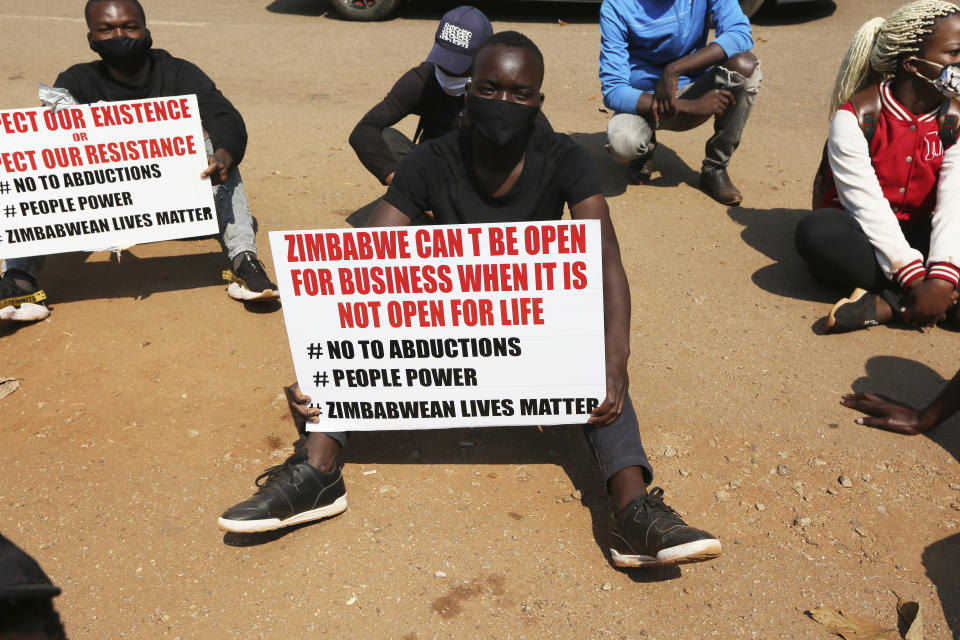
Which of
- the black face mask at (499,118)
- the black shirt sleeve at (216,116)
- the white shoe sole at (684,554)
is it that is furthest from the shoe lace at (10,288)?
the white shoe sole at (684,554)

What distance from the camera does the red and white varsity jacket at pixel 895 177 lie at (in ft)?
13.5

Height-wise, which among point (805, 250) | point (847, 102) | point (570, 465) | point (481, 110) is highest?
point (481, 110)

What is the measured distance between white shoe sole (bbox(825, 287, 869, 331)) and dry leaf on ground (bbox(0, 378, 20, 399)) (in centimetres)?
405

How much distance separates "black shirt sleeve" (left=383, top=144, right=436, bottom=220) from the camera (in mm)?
3283

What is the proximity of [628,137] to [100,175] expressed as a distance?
3344 millimetres

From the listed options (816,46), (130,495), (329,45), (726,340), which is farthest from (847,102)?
(329,45)

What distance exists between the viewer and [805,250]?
447cm

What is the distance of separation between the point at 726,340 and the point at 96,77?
374 centimetres

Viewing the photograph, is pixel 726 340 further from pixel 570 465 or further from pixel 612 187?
pixel 612 187

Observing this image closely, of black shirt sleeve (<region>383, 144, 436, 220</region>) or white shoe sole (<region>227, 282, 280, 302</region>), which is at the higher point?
black shirt sleeve (<region>383, 144, 436, 220</region>)

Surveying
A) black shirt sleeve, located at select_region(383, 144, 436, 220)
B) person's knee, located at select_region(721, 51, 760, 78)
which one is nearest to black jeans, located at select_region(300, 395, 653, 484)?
black shirt sleeve, located at select_region(383, 144, 436, 220)

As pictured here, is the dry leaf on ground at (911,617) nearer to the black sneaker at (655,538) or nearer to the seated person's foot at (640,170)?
the black sneaker at (655,538)

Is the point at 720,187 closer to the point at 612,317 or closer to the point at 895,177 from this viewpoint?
the point at 895,177

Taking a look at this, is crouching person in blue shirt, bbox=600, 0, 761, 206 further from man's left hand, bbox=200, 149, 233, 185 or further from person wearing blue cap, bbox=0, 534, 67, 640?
person wearing blue cap, bbox=0, 534, 67, 640
